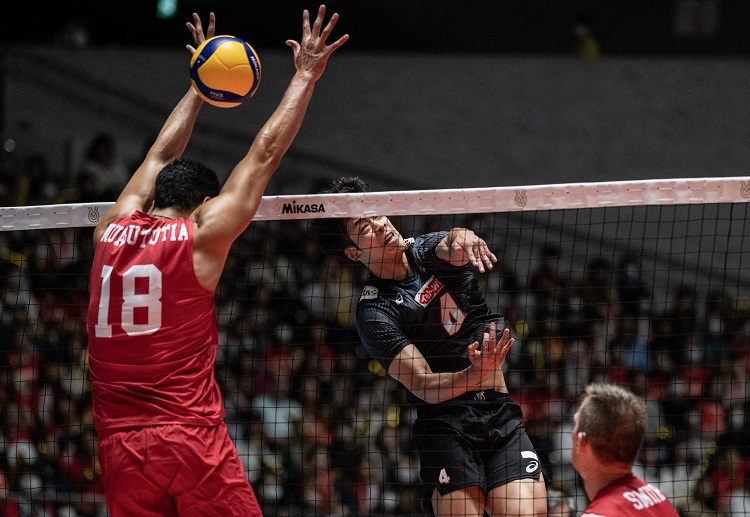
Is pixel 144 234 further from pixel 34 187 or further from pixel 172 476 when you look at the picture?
pixel 34 187

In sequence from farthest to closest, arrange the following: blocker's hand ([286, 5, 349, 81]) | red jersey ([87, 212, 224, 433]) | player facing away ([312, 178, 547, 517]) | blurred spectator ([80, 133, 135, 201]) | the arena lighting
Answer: the arena lighting
blurred spectator ([80, 133, 135, 201])
player facing away ([312, 178, 547, 517])
blocker's hand ([286, 5, 349, 81])
red jersey ([87, 212, 224, 433])

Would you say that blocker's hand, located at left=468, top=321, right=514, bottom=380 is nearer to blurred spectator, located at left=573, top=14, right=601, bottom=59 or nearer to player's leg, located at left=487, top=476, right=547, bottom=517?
player's leg, located at left=487, top=476, right=547, bottom=517

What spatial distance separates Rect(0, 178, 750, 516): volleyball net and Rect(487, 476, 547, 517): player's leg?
2.82 metres

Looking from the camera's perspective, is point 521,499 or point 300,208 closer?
point 521,499

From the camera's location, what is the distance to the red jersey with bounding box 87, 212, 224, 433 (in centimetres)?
486

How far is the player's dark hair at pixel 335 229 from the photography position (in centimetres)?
639

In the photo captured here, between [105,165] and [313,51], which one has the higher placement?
[105,165]

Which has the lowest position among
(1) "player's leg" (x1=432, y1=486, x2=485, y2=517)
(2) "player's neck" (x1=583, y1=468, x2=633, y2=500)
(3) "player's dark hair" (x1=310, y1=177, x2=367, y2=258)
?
(1) "player's leg" (x1=432, y1=486, x2=485, y2=517)

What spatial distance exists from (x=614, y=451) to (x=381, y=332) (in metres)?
2.08

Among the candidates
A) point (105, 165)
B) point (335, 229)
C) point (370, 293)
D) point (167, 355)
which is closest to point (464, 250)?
point (370, 293)

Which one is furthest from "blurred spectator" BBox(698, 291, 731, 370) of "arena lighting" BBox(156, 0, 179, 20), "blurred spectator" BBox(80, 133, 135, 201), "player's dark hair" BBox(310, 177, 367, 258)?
"arena lighting" BBox(156, 0, 179, 20)

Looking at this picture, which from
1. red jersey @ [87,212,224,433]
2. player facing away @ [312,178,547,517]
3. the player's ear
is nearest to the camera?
red jersey @ [87,212,224,433]

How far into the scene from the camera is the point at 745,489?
430 inches

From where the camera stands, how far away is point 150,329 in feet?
16.0
